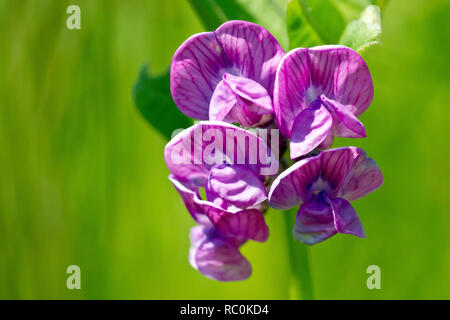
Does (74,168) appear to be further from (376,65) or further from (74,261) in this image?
(376,65)

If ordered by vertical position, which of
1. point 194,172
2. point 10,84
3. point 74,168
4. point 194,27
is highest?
point 194,27

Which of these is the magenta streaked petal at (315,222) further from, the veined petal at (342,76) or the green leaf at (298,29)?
the green leaf at (298,29)

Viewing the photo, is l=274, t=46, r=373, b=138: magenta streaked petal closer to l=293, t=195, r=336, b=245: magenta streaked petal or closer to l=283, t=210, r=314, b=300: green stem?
l=293, t=195, r=336, b=245: magenta streaked petal

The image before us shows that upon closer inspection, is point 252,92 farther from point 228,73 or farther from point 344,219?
point 344,219

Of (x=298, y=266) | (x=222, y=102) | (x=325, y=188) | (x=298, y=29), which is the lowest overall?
(x=298, y=266)

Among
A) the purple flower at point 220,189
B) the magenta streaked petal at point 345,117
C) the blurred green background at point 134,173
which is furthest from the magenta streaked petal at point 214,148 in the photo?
the blurred green background at point 134,173

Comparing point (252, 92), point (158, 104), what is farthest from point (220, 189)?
point (158, 104)

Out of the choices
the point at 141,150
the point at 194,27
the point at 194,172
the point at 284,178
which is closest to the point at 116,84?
the point at 141,150
